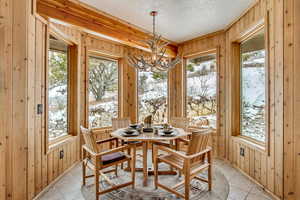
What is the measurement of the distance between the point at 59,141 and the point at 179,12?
3.13m

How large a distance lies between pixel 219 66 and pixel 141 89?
204cm

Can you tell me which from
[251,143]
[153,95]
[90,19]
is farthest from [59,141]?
[251,143]

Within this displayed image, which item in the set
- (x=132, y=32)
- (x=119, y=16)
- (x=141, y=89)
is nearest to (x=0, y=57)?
(x=119, y=16)

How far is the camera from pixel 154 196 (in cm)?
210

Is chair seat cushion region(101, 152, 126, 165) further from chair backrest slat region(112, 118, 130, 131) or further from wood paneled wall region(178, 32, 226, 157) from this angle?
wood paneled wall region(178, 32, 226, 157)

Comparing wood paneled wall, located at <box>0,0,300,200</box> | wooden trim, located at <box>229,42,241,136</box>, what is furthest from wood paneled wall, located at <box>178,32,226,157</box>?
wood paneled wall, located at <box>0,0,300,200</box>

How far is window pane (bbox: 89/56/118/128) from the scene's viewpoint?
3625 mm

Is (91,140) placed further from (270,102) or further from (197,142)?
(270,102)

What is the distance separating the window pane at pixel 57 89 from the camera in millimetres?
2658

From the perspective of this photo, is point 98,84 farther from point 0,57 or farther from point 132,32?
point 0,57

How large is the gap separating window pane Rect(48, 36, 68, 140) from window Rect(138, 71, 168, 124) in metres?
1.84

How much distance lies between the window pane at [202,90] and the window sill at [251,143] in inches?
31.1

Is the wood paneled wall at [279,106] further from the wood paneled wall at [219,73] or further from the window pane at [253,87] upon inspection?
the wood paneled wall at [219,73]

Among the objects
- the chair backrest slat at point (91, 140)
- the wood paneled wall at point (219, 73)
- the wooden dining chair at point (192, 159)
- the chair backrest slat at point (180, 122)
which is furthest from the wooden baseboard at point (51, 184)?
Result: the wood paneled wall at point (219, 73)
